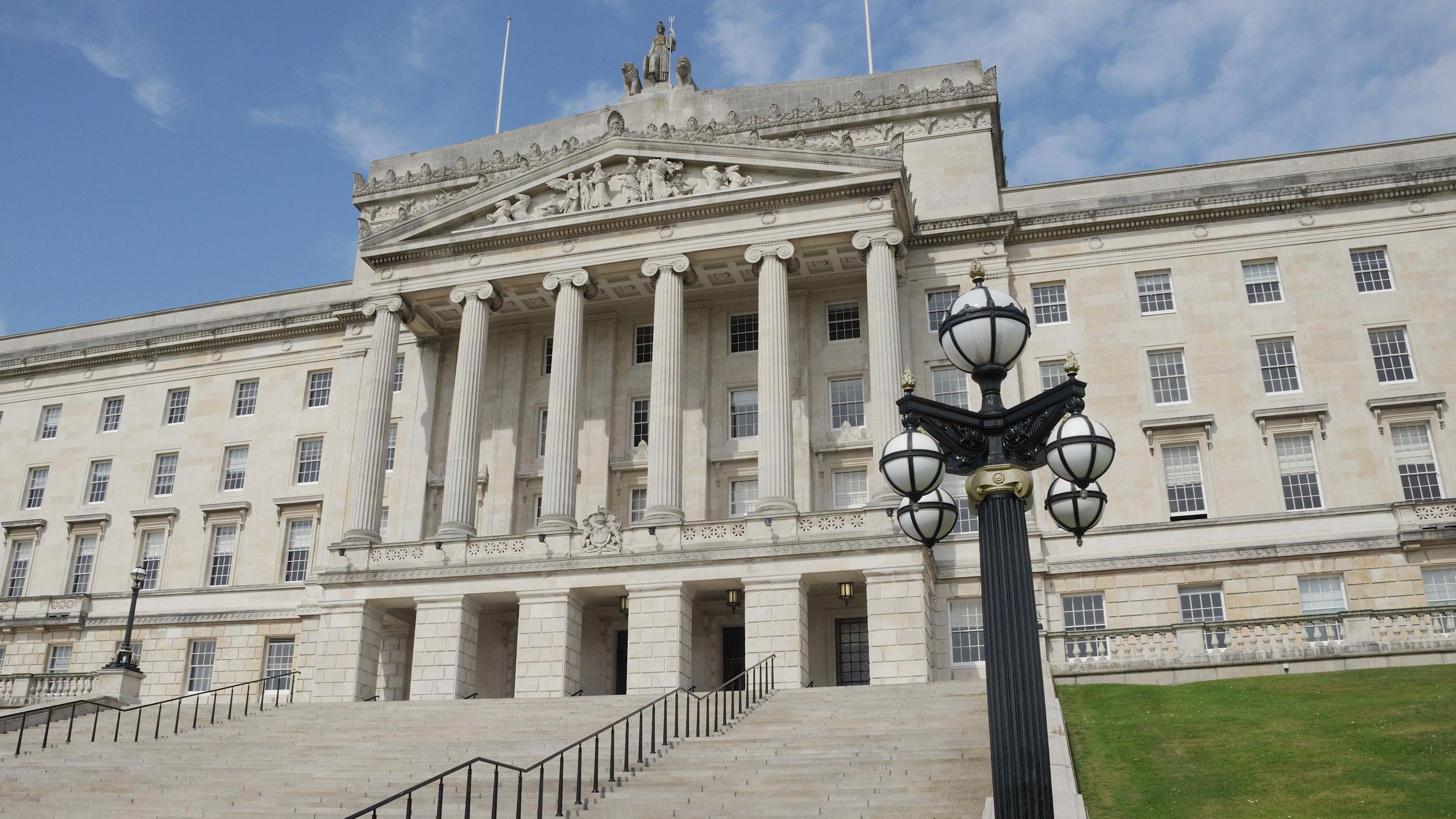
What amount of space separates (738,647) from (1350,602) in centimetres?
1809

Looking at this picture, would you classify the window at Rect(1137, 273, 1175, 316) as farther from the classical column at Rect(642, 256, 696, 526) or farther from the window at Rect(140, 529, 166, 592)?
the window at Rect(140, 529, 166, 592)

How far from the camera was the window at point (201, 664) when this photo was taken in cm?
4441

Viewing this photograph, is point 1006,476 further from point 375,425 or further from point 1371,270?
point 1371,270

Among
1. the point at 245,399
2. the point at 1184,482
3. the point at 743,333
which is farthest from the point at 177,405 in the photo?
the point at 1184,482

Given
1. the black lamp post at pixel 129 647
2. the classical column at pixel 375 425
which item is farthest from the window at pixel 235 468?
the black lamp post at pixel 129 647

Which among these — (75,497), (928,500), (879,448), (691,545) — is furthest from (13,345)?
(928,500)

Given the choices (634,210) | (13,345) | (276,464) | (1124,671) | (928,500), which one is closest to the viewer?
(928,500)

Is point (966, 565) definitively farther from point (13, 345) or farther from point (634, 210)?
point (13, 345)

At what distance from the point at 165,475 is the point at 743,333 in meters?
25.1

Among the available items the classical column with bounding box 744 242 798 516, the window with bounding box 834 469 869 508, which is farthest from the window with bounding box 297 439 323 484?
the window with bounding box 834 469 869 508

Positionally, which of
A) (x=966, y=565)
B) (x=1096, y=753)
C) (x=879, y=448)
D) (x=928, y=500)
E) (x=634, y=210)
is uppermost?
(x=634, y=210)

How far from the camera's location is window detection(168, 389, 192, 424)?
49938 millimetres

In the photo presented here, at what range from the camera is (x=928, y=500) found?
35.4 feet

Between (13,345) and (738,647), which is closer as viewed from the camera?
(738,647)
